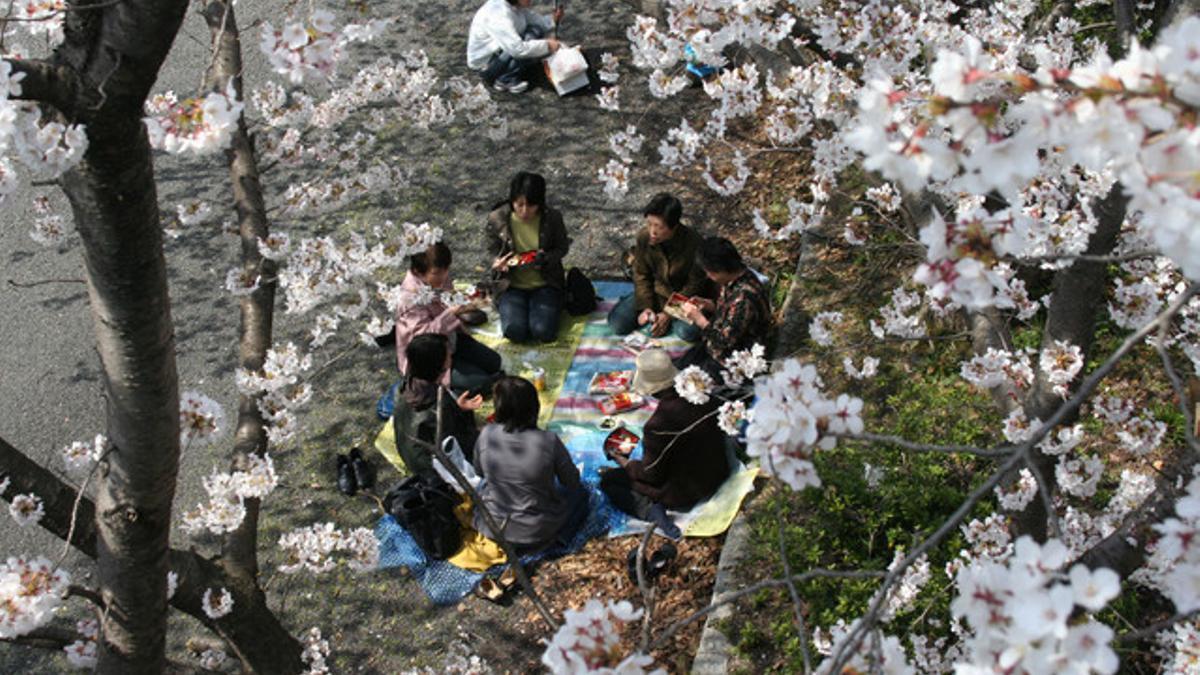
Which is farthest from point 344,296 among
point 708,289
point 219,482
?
point 219,482

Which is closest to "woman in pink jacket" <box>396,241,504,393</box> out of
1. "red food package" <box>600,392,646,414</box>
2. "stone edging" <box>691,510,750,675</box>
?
"red food package" <box>600,392,646,414</box>

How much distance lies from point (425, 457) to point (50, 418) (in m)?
2.39

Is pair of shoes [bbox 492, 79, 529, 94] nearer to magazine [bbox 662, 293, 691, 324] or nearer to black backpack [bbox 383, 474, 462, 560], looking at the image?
magazine [bbox 662, 293, 691, 324]

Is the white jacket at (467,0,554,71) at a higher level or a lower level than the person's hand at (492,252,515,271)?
higher

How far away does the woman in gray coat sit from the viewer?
5262mm

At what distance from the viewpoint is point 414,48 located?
9.21 m

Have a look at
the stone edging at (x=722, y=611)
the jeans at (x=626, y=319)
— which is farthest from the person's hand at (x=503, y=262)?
the stone edging at (x=722, y=611)

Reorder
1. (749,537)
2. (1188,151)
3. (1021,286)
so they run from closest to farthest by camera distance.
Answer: (1188,151) < (1021,286) < (749,537)

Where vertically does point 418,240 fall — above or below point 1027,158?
below

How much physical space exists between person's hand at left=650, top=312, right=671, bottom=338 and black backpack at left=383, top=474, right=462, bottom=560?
64.0 inches

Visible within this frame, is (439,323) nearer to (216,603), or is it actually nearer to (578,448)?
(578,448)

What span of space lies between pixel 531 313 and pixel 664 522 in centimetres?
182

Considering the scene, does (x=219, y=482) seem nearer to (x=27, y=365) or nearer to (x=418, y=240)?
(x=418, y=240)

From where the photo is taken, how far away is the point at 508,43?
847 cm
